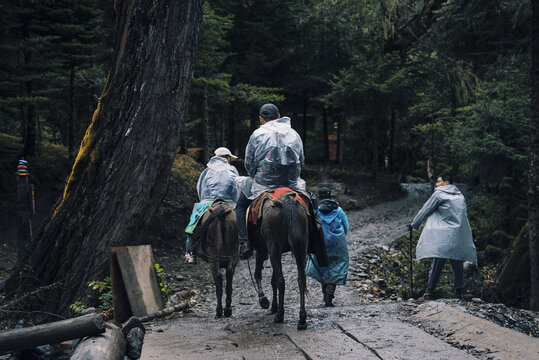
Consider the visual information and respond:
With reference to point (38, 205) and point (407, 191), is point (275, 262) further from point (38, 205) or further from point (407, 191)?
point (407, 191)

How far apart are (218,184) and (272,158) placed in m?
2.21

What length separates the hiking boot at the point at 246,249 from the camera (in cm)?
724

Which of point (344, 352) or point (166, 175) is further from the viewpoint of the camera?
point (166, 175)

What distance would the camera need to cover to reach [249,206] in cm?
688

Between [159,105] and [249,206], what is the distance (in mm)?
2196

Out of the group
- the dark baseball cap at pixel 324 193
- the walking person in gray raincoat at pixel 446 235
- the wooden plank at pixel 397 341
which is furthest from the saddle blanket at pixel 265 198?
the walking person in gray raincoat at pixel 446 235

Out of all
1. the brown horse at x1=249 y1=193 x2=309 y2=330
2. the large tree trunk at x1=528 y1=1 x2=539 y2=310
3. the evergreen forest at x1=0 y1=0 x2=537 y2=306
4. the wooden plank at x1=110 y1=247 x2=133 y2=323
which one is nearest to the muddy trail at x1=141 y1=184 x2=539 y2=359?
the wooden plank at x1=110 y1=247 x2=133 y2=323

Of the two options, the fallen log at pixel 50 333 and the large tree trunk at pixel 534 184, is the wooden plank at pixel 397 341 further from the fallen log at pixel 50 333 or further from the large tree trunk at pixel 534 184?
the large tree trunk at pixel 534 184

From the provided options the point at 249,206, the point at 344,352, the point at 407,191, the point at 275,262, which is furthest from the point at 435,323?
the point at 407,191

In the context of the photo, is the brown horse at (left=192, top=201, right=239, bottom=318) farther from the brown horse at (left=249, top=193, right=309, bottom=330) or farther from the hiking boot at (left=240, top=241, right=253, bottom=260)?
the brown horse at (left=249, top=193, right=309, bottom=330)

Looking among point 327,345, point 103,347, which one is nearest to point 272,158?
point 327,345

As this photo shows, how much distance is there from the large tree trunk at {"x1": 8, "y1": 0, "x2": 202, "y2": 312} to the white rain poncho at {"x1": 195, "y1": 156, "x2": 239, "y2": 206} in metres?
1.30

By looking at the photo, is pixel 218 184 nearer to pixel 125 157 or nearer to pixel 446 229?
pixel 125 157

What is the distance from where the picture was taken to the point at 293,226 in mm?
6121
